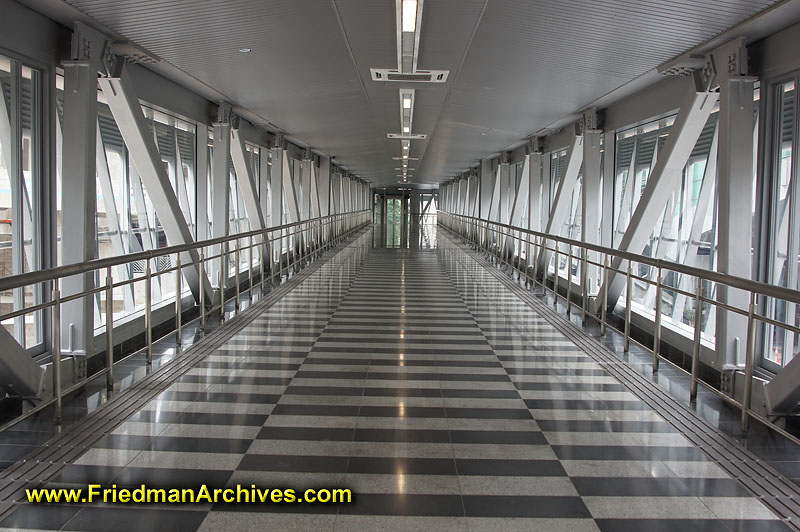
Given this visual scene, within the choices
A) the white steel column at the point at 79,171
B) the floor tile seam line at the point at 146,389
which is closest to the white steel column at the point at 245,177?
the floor tile seam line at the point at 146,389

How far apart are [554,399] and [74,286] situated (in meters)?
3.16

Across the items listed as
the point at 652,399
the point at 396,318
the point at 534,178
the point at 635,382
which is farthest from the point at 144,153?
the point at 534,178

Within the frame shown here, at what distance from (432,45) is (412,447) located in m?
3.36

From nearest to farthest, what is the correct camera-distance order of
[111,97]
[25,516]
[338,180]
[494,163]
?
[25,516]
[111,97]
[494,163]
[338,180]

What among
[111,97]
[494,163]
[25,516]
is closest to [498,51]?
[111,97]

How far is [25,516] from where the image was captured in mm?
2096

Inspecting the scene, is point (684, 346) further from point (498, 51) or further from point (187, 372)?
point (187, 372)

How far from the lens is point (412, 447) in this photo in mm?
2787

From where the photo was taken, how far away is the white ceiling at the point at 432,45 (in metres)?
3.80

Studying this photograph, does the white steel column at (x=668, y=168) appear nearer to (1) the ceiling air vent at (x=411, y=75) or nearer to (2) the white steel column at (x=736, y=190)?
(2) the white steel column at (x=736, y=190)

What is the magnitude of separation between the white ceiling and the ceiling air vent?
115 millimetres

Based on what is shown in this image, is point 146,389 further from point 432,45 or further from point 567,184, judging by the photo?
point 567,184

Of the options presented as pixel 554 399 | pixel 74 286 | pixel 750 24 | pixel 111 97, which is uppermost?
pixel 750 24

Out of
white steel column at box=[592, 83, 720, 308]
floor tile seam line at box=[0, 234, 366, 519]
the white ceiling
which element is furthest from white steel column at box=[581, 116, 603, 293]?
floor tile seam line at box=[0, 234, 366, 519]
